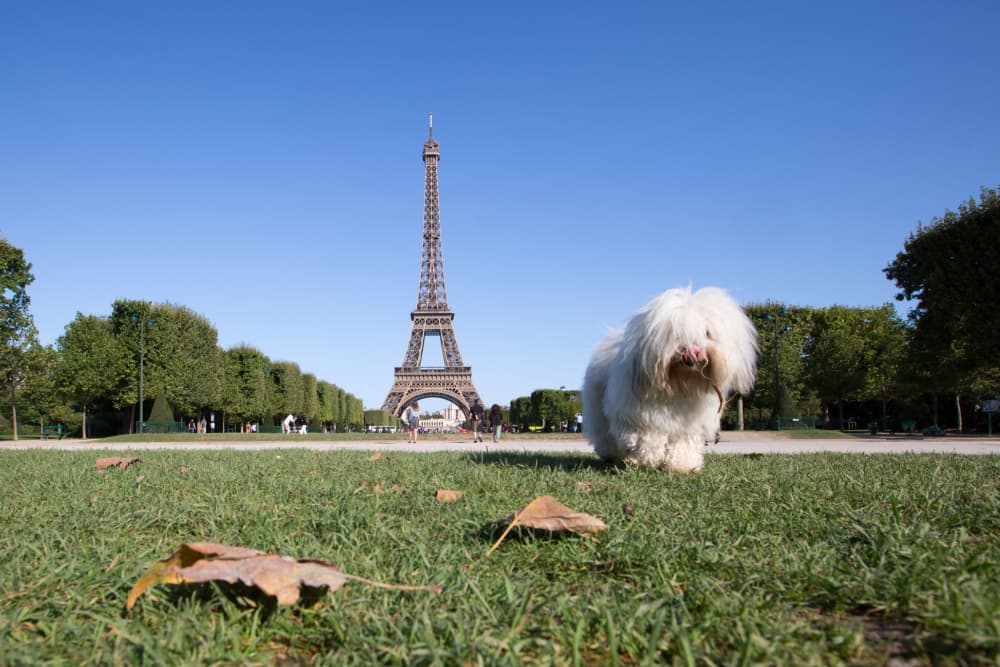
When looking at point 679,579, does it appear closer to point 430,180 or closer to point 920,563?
point 920,563

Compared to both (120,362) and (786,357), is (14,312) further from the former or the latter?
(786,357)

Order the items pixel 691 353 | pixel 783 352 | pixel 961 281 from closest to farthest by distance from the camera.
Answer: pixel 691 353
pixel 961 281
pixel 783 352

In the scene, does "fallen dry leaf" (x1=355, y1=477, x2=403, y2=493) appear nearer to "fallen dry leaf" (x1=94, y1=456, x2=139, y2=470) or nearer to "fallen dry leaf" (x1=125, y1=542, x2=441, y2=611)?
"fallen dry leaf" (x1=125, y1=542, x2=441, y2=611)

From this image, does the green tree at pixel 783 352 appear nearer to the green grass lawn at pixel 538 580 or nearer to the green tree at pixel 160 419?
the green tree at pixel 160 419

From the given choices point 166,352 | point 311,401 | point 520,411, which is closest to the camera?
point 166,352

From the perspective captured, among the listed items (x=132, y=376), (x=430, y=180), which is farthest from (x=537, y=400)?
(x=132, y=376)

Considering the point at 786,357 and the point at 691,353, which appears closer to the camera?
the point at 691,353

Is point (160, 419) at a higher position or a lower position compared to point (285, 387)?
lower

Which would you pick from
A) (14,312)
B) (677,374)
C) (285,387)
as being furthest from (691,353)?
(285,387)
